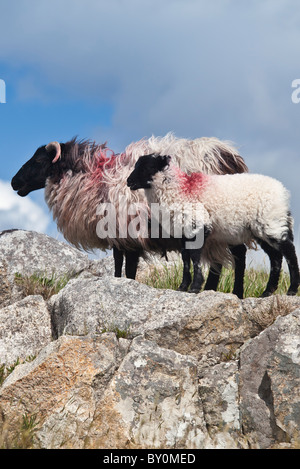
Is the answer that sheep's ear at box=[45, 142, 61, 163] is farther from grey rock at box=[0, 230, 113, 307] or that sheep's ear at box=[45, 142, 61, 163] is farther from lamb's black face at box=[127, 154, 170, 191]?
grey rock at box=[0, 230, 113, 307]

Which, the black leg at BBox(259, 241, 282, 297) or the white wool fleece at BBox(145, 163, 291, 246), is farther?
the black leg at BBox(259, 241, 282, 297)

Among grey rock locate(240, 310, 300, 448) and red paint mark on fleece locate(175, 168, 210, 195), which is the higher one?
red paint mark on fleece locate(175, 168, 210, 195)

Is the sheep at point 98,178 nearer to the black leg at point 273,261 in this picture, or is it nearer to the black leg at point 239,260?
the black leg at point 239,260

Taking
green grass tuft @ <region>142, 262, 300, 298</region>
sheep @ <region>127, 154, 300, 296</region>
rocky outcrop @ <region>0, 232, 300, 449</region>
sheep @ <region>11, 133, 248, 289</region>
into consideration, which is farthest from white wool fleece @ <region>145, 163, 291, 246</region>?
green grass tuft @ <region>142, 262, 300, 298</region>

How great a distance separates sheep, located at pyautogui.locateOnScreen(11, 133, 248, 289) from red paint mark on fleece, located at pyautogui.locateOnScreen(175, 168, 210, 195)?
0.44m

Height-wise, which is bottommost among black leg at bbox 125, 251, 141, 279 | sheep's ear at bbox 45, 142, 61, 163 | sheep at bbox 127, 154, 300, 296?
black leg at bbox 125, 251, 141, 279

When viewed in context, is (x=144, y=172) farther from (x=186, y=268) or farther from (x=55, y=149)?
(x=55, y=149)

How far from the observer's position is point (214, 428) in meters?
5.75

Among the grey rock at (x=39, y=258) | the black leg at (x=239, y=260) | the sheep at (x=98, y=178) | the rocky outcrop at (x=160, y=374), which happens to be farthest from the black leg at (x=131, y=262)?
the grey rock at (x=39, y=258)

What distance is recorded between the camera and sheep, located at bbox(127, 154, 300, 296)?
22.1ft

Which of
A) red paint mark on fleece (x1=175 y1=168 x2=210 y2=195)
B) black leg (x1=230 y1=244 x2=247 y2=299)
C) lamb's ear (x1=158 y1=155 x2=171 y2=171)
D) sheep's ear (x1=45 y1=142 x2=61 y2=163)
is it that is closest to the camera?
red paint mark on fleece (x1=175 y1=168 x2=210 y2=195)
